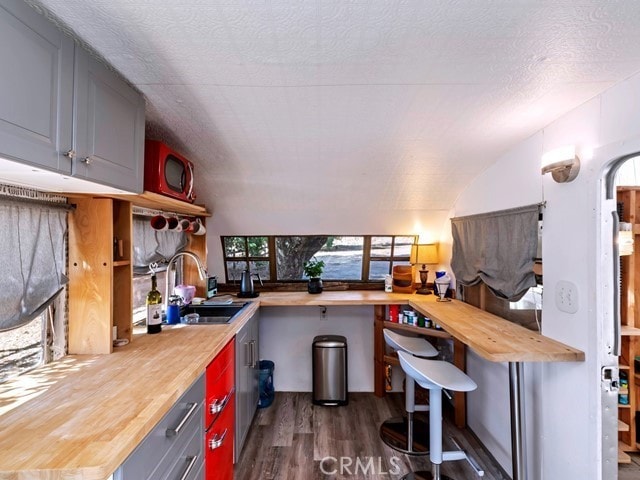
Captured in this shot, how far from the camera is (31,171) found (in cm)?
94

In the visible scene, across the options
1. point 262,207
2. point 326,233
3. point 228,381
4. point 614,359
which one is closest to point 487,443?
point 614,359

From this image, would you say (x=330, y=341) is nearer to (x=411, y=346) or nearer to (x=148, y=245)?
(x=411, y=346)

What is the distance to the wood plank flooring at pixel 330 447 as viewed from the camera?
209cm

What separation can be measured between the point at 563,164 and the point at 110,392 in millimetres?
2172

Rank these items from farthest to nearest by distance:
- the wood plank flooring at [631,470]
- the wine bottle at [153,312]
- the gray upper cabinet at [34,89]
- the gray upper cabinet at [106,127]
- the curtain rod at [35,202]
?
the wood plank flooring at [631,470]
the wine bottle at [153,312]
the curtain rod at [35,202]
the gray upper cabinet at [106,127]
the gray upper cabinet at [34,89]

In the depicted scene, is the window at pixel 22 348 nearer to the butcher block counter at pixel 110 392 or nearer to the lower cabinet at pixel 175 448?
the butcher block counter at pixel 110 392

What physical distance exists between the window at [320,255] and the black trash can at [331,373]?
81 centimetres

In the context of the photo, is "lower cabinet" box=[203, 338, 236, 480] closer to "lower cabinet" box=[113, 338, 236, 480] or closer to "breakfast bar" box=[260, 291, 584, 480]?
"lower cabinet" box=[113, 338, 236, 480]

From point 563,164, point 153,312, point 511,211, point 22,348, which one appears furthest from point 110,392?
point 511,211

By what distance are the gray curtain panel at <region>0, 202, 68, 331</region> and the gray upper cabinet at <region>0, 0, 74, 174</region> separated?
52cm

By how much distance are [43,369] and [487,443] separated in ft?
8.90

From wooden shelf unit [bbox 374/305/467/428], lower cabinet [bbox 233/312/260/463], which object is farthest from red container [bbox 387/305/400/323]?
lower cabinet [bbox 233/312/260/463]

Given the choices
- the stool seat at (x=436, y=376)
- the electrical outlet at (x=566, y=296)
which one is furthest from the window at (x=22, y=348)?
the electrical outlet at (x=566, y=296)

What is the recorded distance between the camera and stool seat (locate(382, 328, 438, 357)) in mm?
2357
